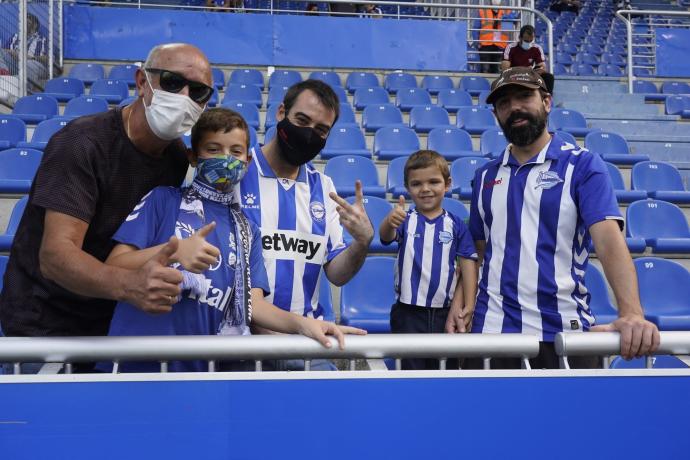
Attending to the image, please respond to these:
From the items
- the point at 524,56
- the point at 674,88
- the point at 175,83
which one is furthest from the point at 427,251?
the point at 674,88

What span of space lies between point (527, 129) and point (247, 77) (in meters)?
→ 6.84

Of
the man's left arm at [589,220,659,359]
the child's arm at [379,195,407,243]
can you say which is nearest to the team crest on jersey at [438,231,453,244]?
the child's arm at [379,195,407,243]

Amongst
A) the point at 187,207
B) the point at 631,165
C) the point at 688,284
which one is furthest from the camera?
the point at 631,165

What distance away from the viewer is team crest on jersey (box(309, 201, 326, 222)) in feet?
6.38

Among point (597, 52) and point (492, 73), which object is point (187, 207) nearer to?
point (492, 73)

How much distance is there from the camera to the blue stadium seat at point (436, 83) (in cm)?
857

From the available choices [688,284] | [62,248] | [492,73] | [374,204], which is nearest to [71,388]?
[62,248]

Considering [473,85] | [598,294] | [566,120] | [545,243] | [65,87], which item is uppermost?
[473,85]

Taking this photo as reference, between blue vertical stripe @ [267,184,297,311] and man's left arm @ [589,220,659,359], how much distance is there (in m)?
0.84

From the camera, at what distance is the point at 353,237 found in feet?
6.04

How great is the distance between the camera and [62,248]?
1415mm

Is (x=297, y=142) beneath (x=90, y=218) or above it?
above

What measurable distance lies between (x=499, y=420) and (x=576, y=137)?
19.0 feet

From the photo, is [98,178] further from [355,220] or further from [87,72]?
[87,72]
